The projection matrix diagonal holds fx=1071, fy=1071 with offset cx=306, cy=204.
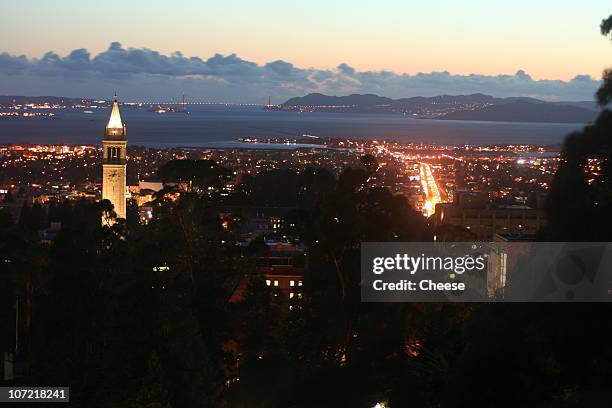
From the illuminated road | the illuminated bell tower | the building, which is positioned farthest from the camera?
the illuminated road

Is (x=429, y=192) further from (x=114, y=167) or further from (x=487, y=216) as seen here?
(x=114, y=167)

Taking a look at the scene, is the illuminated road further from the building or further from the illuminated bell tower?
the illuminated bell tower

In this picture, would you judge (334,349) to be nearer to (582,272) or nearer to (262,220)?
(582,272)

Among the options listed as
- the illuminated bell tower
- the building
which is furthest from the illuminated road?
the illuminated bell tower

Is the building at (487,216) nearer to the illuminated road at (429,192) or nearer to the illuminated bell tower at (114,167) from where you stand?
the illuminated road at (429,192)

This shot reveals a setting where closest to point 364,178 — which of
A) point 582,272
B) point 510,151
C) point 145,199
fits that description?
point 582,272

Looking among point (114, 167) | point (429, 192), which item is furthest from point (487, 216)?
point (429, 192)

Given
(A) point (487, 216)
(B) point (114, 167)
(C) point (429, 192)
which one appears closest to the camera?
(B) point (114, 167)
